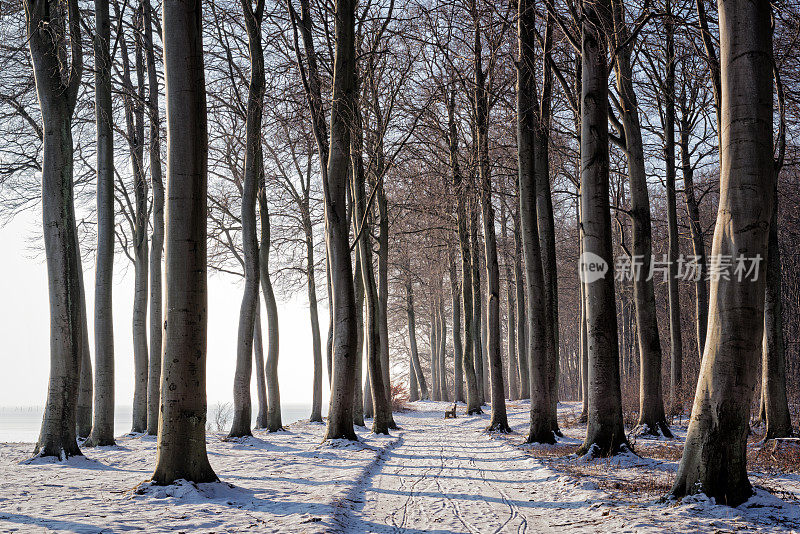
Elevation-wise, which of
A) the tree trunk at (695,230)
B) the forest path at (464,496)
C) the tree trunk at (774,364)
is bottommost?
the forest path at (464,496)

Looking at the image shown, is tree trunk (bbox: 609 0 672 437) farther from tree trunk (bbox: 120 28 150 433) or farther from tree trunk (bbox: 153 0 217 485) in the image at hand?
tree trunk (bbox: 120 28 150 433)

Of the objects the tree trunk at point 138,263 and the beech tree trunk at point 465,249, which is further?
the beech tree trunk at point 465,249

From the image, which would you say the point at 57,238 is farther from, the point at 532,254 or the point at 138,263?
the point at 532,254

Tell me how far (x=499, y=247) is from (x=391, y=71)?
1489 cm

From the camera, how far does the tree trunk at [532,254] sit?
38.9 feet

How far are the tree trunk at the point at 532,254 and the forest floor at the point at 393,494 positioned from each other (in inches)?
29.9

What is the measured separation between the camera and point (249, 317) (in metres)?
14.2

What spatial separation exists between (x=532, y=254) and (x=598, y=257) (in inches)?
115

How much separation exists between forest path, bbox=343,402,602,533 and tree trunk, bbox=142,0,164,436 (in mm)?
7019

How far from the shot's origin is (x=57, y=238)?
10.2 m

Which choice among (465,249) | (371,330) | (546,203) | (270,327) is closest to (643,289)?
(546,203)

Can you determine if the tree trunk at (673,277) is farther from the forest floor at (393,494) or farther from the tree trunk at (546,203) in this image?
the forest floor at (393,494)

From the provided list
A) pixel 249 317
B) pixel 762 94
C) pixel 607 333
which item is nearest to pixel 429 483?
pixel 607 333

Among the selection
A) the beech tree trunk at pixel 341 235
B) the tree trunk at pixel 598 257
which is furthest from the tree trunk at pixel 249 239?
the tree trunk at pixel 598 257
